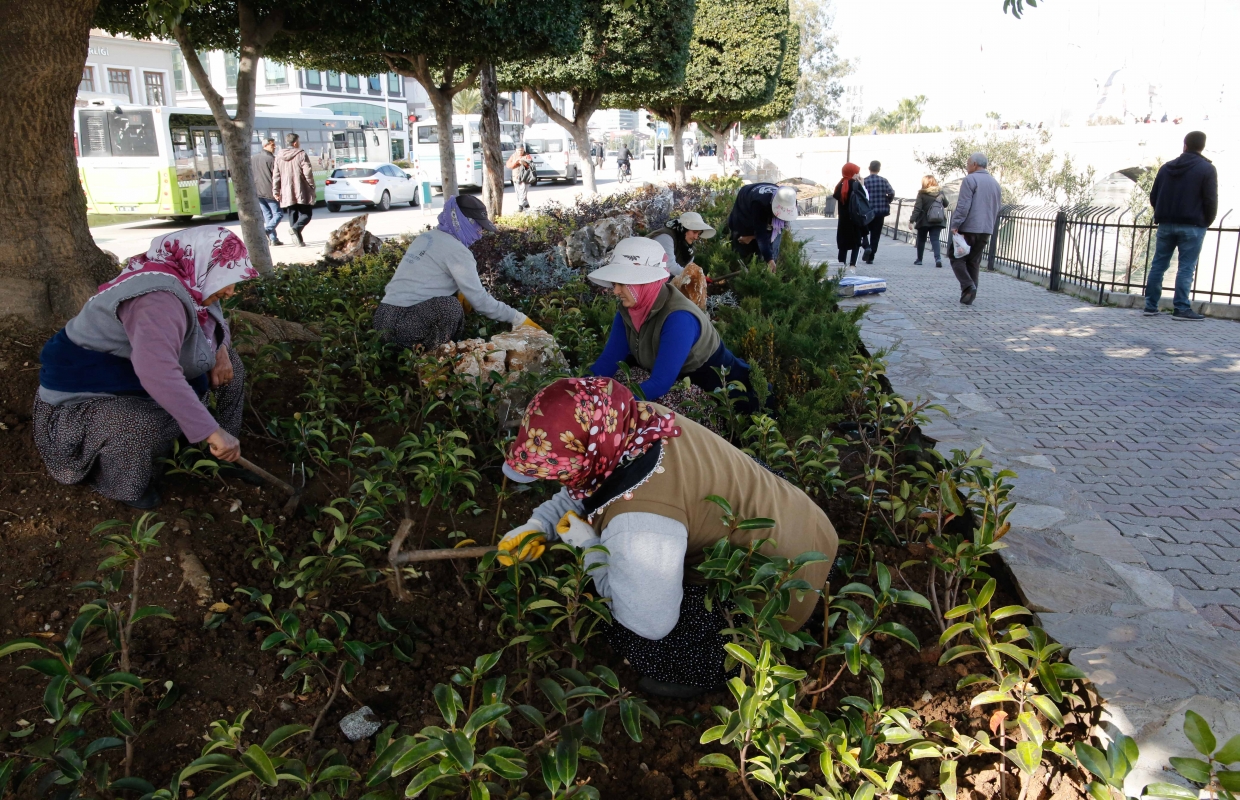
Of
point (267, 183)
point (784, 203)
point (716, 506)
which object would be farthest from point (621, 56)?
point (716, 506)

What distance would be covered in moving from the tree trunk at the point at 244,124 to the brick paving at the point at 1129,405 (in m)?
6.01

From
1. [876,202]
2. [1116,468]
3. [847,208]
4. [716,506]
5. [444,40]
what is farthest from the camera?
[876,202]

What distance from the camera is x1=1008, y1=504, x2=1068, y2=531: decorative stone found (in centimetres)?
368

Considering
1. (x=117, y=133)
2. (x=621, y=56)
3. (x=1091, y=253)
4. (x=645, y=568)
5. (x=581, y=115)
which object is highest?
(x=621, y=56)

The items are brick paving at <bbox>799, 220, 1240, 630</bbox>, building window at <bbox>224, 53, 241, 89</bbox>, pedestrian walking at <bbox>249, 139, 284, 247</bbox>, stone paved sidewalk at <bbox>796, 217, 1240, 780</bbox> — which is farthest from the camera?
building window at <bbox>224, 53, 241, 89</bbox>

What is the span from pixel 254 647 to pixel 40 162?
2876 millimetres

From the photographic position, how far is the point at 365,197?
75.9ft

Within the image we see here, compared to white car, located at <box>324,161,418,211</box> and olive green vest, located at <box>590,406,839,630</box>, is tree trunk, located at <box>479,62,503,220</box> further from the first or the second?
olive green vest, located at <box>590,406,839,630</box>

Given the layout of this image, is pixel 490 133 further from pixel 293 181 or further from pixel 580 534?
pixel 580 534

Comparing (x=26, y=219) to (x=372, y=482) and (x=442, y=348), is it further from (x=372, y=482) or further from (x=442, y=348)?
(x=372, y=482)

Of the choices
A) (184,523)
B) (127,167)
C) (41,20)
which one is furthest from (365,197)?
(184,523)

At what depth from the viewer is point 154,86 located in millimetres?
37688

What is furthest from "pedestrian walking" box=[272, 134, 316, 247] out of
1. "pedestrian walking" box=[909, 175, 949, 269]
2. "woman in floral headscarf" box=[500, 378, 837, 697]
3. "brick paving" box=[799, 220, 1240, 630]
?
"woman in floral headscarf" box=[500, 378, 837, 697]

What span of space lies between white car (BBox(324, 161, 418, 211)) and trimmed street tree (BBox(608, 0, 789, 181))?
6.58 meters
